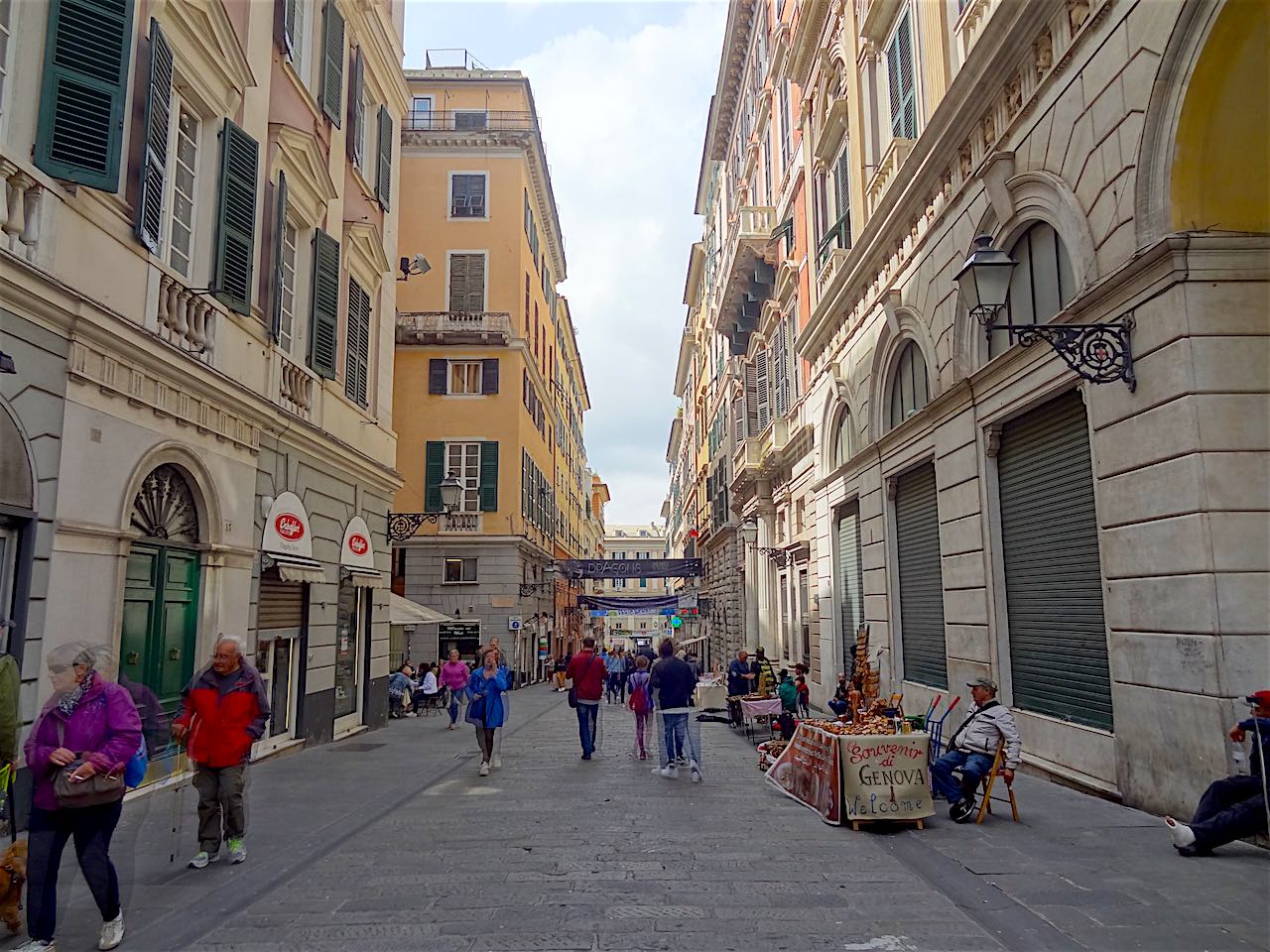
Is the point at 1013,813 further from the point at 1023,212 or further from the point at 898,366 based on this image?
the point at 898,366

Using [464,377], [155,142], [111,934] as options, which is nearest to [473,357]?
[464,377]

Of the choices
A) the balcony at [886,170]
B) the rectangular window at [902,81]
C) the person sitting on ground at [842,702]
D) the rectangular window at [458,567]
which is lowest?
the person sitting on ground at [842,702]

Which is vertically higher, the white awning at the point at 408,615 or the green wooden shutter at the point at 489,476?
the green wooden shutter at the point at 489,476

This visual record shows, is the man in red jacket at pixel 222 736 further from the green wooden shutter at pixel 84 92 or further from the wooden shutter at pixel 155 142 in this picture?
the wooden shutter at pixel 155 142

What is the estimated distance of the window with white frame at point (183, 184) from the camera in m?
10.2

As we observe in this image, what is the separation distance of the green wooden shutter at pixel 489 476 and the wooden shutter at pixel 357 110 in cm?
1569

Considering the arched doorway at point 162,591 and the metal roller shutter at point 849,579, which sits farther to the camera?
the metal roller shutter at point 849,579

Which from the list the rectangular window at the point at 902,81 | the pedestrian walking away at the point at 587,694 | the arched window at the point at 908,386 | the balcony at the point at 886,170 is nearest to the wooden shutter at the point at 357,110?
the balcony at the point at 886,170

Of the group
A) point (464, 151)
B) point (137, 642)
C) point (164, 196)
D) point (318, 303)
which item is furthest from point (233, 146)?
point (464, 151)

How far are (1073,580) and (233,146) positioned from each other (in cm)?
1045

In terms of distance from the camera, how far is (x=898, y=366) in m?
A: 15.3

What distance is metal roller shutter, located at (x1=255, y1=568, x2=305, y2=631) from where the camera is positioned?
12500 millimetres

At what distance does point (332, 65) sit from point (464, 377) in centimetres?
1830

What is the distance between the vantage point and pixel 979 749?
8117 mm
